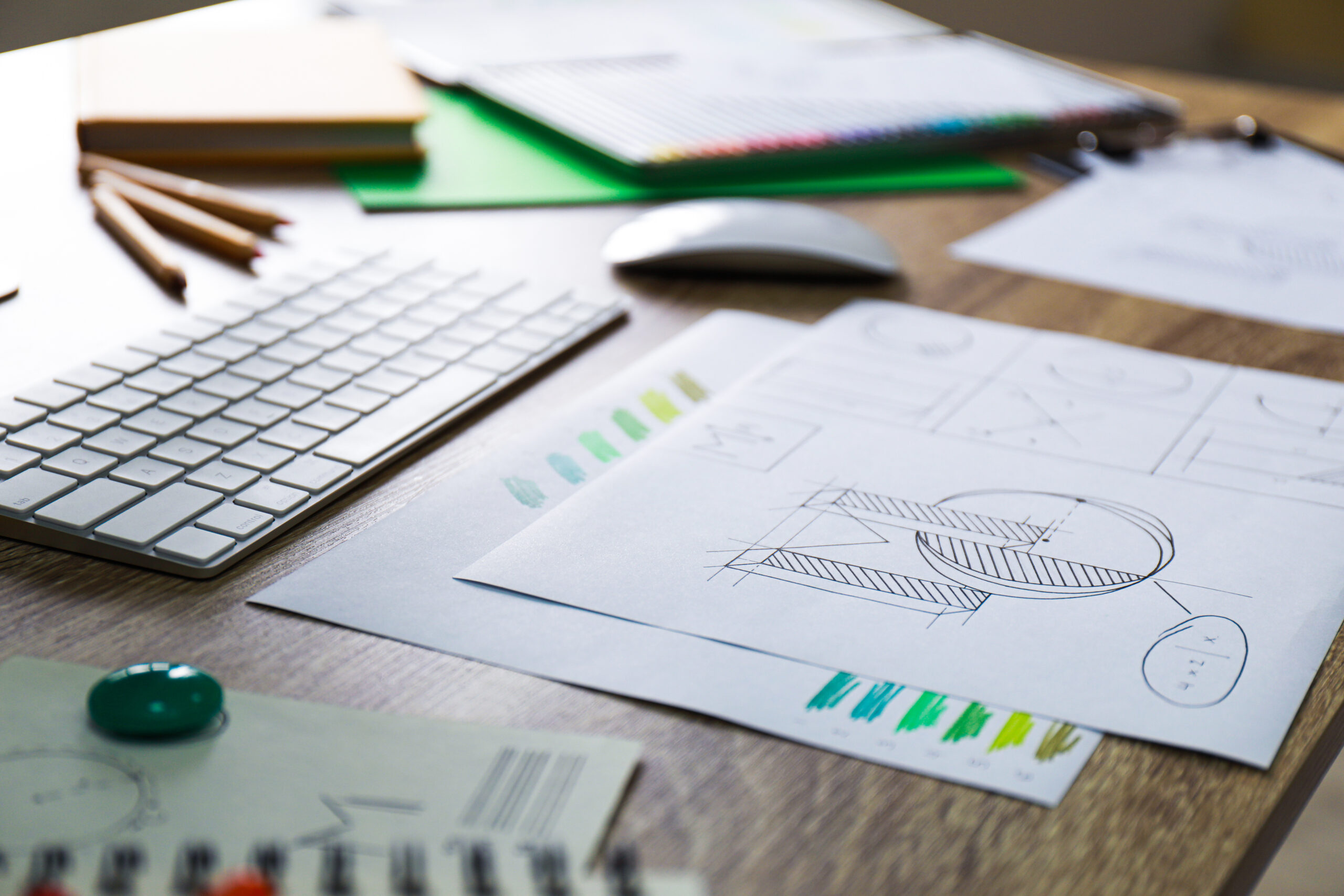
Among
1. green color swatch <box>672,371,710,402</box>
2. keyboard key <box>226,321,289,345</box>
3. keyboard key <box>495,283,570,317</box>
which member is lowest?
green color swatch <box>672,371,710,402</box>

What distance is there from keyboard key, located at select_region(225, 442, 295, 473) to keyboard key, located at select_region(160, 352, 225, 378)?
7 centimetres

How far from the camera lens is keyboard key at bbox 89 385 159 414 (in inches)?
19.9

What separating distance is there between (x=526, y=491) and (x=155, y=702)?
18cm

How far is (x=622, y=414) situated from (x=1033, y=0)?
256 cm

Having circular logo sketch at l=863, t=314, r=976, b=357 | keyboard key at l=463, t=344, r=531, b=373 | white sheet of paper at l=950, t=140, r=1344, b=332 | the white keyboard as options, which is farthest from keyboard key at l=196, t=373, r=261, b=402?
white sheet of paper at l=950, t=140, r=1344, b=332

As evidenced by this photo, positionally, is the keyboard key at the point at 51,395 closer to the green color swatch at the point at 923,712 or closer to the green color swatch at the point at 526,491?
the green color swatch at the point at 526,491

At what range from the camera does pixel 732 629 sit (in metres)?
0.41

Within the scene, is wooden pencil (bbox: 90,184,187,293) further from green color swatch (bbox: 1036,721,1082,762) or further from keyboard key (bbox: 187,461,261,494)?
green color swatch (bbox: 1036,721,1082,762)

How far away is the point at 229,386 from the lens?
0.54m

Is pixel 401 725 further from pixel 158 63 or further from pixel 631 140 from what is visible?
pixel 158 63

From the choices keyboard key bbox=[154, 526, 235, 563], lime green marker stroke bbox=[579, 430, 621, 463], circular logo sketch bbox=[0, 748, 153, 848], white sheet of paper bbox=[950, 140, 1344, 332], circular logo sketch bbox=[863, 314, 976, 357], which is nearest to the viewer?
circular logo sketch bbox=[0, 748, 153, 848]

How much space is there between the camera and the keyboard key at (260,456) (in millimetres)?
480

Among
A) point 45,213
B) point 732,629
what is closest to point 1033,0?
point 45,213

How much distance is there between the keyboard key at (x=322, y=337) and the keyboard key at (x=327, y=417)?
2.4 inches
